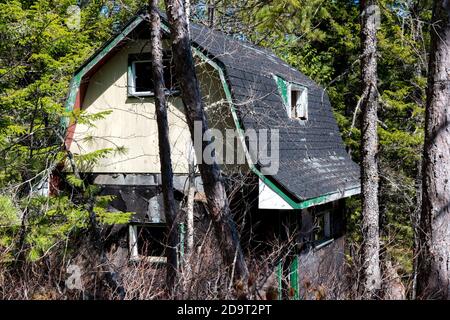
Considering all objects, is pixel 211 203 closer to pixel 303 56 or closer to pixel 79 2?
pixel 303 56

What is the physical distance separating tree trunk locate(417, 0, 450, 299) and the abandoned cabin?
8.78ft

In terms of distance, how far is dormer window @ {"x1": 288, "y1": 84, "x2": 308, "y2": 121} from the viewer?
11906 mm

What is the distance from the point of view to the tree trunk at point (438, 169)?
633 centimetres

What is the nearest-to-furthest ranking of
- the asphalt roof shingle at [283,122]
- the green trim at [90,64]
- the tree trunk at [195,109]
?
the tree trunk at [195,109] → the asphalt roof shingle at [283,122] → the green trim at [90,64]

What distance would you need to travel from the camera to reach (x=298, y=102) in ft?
39.8

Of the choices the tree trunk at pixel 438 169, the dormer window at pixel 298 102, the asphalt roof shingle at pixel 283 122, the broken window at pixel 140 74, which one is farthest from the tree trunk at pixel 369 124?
the broken window at pixel 140 74

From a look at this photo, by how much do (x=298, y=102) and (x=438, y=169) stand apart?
6.01 metres

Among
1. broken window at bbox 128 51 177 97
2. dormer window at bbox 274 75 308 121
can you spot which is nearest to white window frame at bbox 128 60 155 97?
broken window at bbox 128 51 177 97

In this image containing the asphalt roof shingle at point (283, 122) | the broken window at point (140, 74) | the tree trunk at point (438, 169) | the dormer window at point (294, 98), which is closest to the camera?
the tree trunk at point (438, 169)

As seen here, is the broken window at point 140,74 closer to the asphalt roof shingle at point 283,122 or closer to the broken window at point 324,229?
the asphalt roof shingle at point 283,122

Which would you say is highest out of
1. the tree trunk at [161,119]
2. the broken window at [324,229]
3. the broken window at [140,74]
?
the broken window at [140,74]

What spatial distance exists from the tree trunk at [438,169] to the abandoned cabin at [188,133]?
2676mm

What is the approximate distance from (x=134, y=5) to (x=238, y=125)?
1025cm

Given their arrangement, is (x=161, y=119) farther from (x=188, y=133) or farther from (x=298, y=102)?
(x=298, y=102)
